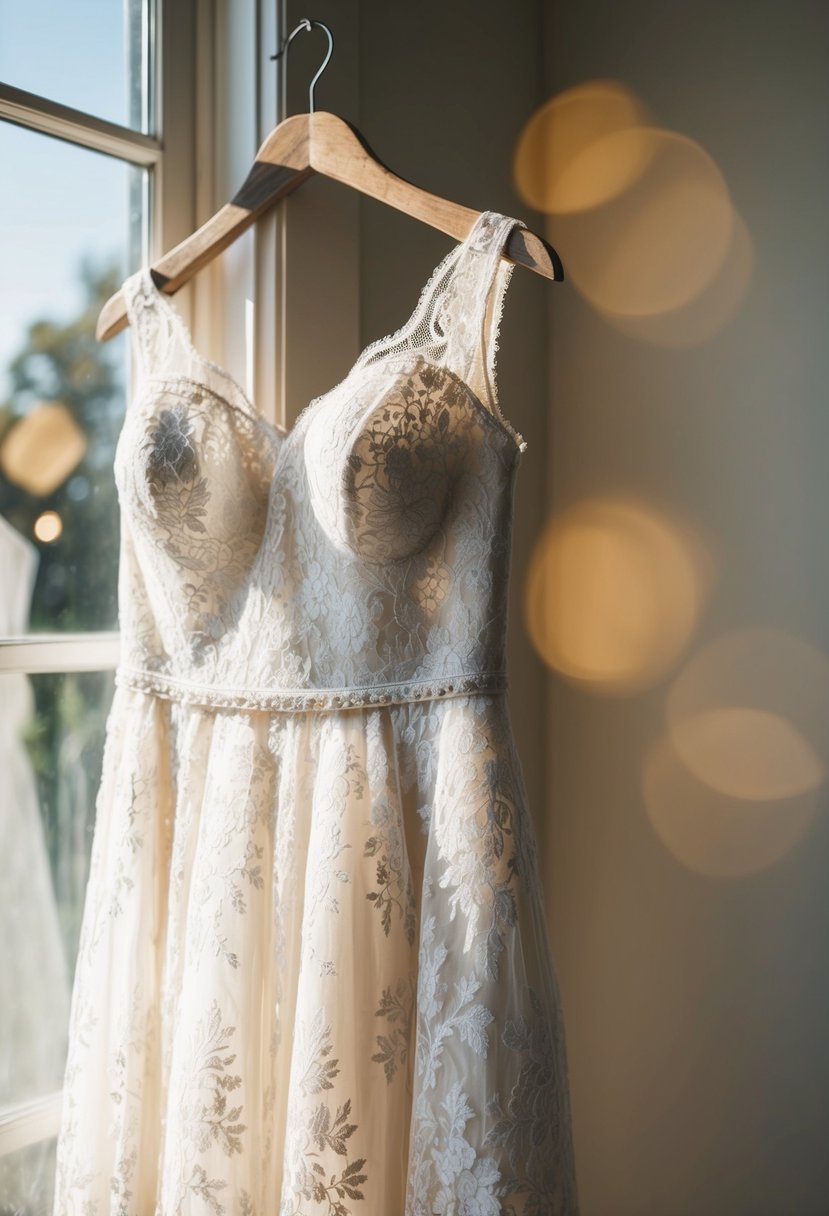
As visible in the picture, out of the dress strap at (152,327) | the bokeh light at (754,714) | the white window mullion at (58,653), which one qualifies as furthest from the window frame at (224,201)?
the bokeh light at (754,714)

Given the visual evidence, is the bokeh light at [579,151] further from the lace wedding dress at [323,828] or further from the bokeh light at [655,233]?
the lace wedding dress at [323,828]

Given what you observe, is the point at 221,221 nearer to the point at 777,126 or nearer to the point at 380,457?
the point at 380,457

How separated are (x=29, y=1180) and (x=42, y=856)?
39 centimetres

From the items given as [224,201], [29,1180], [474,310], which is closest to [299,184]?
[224,201]

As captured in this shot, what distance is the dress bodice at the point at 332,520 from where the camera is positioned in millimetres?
953

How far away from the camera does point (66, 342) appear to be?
48.6 inches

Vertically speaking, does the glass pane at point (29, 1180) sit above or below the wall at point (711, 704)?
below

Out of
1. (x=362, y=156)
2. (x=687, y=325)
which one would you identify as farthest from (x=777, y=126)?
(x=362, y=156)

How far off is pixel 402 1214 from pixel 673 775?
2.64 ft

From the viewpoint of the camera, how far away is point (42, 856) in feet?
4.01

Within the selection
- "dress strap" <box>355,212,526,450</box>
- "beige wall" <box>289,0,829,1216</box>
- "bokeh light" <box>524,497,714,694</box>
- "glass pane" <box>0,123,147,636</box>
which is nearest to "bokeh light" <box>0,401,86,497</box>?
"glass pane" <box>0,123,147,636</box>

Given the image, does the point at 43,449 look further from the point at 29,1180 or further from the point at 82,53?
the point at 29,1180

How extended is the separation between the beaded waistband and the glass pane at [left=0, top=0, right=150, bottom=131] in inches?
28.2

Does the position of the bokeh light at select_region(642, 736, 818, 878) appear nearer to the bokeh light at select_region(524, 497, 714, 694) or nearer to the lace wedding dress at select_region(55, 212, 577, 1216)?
the bokeh light at select_region(524, 497, 714, 694)
